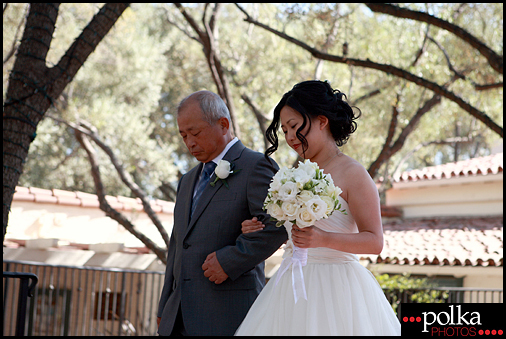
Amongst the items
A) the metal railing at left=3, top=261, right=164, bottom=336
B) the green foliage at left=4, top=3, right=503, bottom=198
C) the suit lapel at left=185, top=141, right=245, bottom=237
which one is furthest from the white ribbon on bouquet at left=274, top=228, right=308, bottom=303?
the metal railing at left=3, top=261, right=164, bottom=336

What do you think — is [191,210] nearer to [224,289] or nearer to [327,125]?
[224,289]

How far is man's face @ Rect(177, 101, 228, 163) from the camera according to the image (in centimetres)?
279

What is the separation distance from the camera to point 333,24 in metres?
8.55

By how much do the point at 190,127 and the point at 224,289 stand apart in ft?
2.84

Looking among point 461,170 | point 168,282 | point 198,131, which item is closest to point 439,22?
point 198,131

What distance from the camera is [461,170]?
1327cm

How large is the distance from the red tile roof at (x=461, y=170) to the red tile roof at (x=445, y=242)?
3.72 feet

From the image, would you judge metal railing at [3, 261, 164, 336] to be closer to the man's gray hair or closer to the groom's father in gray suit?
the groom's father in gray suit

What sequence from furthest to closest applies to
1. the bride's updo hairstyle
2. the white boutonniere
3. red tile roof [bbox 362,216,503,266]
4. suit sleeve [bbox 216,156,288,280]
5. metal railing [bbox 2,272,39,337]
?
1. red tile roof [bbox 362,216,503,266]
2. metal railing [bbox 2,272,39,337]
3. the white boutonniere
4. suit sleeve [bbox 216,156,288,280]
5. the bride's updo hairstyle

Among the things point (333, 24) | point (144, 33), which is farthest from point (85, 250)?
point (144, 33)

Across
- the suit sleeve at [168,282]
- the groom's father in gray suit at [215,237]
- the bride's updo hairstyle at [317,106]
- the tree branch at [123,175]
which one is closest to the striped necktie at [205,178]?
the groom's father in gray suit at [215,237]

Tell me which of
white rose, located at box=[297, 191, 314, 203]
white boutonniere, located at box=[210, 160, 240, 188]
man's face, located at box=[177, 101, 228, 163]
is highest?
man's face, located at box=[177, 101, 228, 163]

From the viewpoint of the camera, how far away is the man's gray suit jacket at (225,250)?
2.55m

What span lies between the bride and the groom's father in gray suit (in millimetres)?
257
